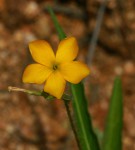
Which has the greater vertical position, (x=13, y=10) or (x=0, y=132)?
(x=13, y=10)

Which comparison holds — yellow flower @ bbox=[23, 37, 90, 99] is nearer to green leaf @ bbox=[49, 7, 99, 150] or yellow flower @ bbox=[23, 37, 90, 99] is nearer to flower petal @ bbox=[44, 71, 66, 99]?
flower petal @ bbox=[44, 71, 66, 99]

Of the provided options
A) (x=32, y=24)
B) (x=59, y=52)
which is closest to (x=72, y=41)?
(x=59, y=52)

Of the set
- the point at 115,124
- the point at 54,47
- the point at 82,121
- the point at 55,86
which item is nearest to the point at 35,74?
the point at 55,86

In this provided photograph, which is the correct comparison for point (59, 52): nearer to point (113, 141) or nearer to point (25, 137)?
point (113, 141)

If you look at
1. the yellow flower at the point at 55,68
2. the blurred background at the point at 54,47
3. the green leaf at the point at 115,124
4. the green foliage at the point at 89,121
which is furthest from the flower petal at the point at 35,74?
the blurred background at the point at 54,47

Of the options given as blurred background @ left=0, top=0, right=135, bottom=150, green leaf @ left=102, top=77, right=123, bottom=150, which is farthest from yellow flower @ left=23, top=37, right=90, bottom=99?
blurred background @ left=0, top=0, right=135, bottom=150

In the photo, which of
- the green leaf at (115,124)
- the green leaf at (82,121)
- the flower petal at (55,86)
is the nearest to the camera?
the flower petal at (55,86)

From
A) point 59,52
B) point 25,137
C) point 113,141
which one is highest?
point 59,52

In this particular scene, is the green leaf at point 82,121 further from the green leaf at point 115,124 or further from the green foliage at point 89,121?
the green leaf at point 115,124
